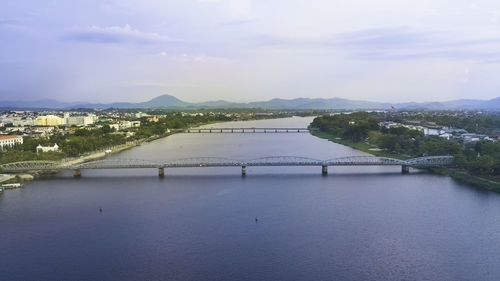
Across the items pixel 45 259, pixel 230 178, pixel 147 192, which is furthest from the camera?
pixel 230 178

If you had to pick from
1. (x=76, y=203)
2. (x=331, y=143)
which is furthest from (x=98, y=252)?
(x=331, y=143)

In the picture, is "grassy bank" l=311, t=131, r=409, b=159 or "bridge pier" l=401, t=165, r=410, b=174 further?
"grassy bank" l=311, t=131, r=409, b=159

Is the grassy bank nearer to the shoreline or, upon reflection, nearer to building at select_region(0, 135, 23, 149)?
the shoreline

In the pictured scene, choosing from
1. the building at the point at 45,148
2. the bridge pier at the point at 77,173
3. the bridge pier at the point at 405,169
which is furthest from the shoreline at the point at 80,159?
the bridge pier at the point at 405,169

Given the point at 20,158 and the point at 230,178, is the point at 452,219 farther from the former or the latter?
the point at 20,158

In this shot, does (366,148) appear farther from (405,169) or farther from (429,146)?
(405,169)

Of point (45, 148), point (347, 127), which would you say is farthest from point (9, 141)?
point (347, 127)

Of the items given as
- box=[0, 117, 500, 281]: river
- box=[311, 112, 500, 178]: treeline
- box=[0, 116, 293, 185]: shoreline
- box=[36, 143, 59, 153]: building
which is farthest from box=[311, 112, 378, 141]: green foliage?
box=[36, 143, 59, 153]: building

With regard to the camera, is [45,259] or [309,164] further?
[309,164]
